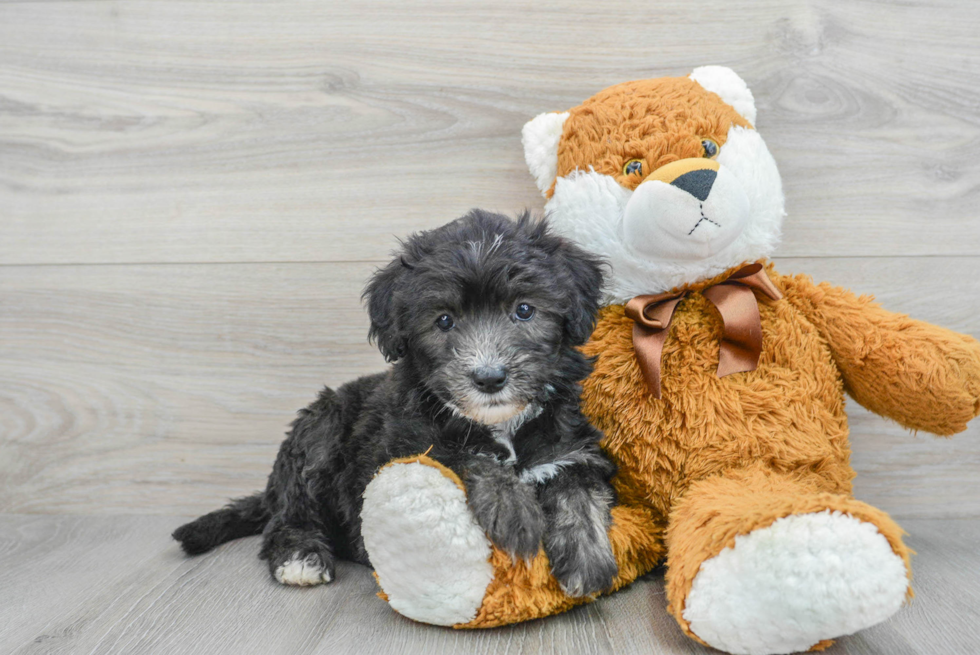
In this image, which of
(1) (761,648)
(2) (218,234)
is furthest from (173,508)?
(1) (761,648)

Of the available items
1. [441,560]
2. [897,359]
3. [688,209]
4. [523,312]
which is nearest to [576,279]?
[523,312]

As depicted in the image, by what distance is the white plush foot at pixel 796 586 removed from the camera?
3.94 ft

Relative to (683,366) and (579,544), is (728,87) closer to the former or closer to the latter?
(683,366)

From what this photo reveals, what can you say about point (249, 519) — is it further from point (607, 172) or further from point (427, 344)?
point (607, 172)

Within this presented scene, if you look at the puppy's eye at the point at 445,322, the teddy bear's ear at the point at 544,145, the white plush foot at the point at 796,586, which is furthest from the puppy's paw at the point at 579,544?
the teddy bear's ear at the point at 544,145

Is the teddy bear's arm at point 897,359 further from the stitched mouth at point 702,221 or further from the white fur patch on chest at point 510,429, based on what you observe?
the white fur patch on chest at point 510,429

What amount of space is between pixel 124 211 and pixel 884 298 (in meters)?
2.53

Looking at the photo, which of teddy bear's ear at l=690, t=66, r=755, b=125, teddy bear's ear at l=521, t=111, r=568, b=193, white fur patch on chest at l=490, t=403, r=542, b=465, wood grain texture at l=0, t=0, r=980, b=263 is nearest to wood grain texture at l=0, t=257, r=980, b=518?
wood grain texture at l=0, t=0, r=980, b=263

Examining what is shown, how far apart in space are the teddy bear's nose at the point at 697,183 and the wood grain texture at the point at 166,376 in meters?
1.16

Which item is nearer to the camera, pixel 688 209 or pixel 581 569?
pixel 581 569

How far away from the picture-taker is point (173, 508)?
2.50 meters

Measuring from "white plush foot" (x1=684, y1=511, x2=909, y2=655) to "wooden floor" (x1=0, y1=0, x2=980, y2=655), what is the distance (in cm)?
101

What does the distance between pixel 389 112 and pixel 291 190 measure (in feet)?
1.37

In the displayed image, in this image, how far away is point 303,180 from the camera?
2.38 metres
